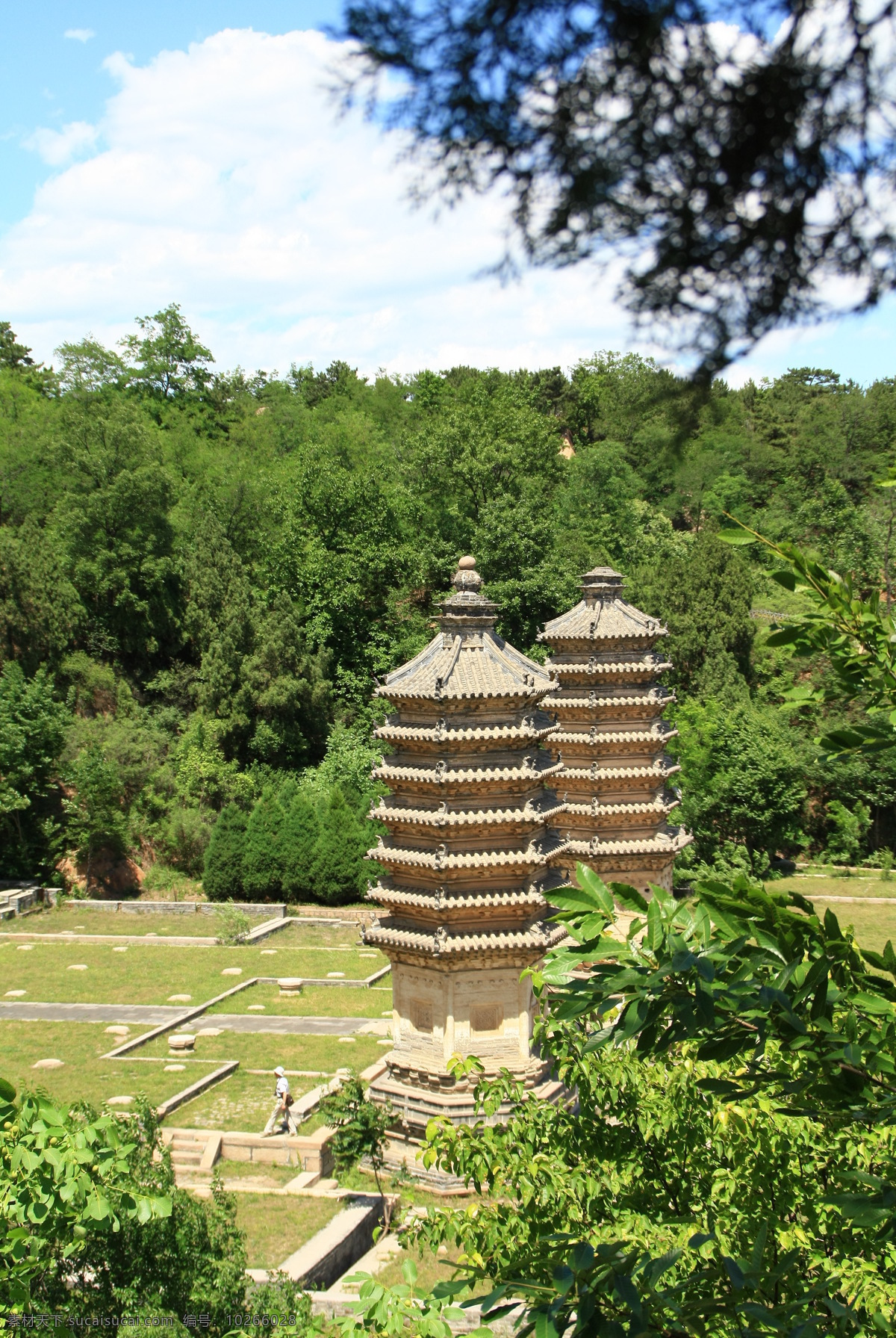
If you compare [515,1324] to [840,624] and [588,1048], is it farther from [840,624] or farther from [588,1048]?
[840,624]

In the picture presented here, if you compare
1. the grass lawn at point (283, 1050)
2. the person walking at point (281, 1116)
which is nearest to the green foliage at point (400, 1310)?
the person walking at point (281, 1116)

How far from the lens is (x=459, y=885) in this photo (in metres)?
14.1

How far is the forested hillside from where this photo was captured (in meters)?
28.1

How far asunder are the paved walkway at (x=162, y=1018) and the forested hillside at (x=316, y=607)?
7546mm

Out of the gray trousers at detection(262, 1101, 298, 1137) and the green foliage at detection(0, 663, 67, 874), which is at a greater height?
the green foliage at detection(0, 663, 67, 874)

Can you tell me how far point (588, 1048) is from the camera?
3771 millimetres

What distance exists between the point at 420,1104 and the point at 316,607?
2170cm

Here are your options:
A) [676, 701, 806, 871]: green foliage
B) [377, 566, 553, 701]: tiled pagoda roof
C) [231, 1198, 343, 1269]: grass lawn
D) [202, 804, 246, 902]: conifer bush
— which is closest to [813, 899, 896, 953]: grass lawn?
[676, 701, 806, 871]: green foliage

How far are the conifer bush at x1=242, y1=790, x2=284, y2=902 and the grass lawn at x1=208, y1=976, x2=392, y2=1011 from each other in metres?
5.94

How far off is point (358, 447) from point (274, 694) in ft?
44.8

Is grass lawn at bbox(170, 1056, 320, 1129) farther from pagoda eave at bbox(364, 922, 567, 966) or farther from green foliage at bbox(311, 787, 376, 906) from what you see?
green foliage at bbox(311, 787, 376, 906)

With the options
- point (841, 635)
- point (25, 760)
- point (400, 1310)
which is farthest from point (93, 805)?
point (841, 635)

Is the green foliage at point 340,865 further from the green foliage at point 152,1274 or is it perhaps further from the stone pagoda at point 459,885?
the green foliage at point 152,1274

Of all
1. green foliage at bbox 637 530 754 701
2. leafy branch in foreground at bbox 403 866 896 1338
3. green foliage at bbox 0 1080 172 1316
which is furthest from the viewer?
green foliage at bbox 637 530 754 701
